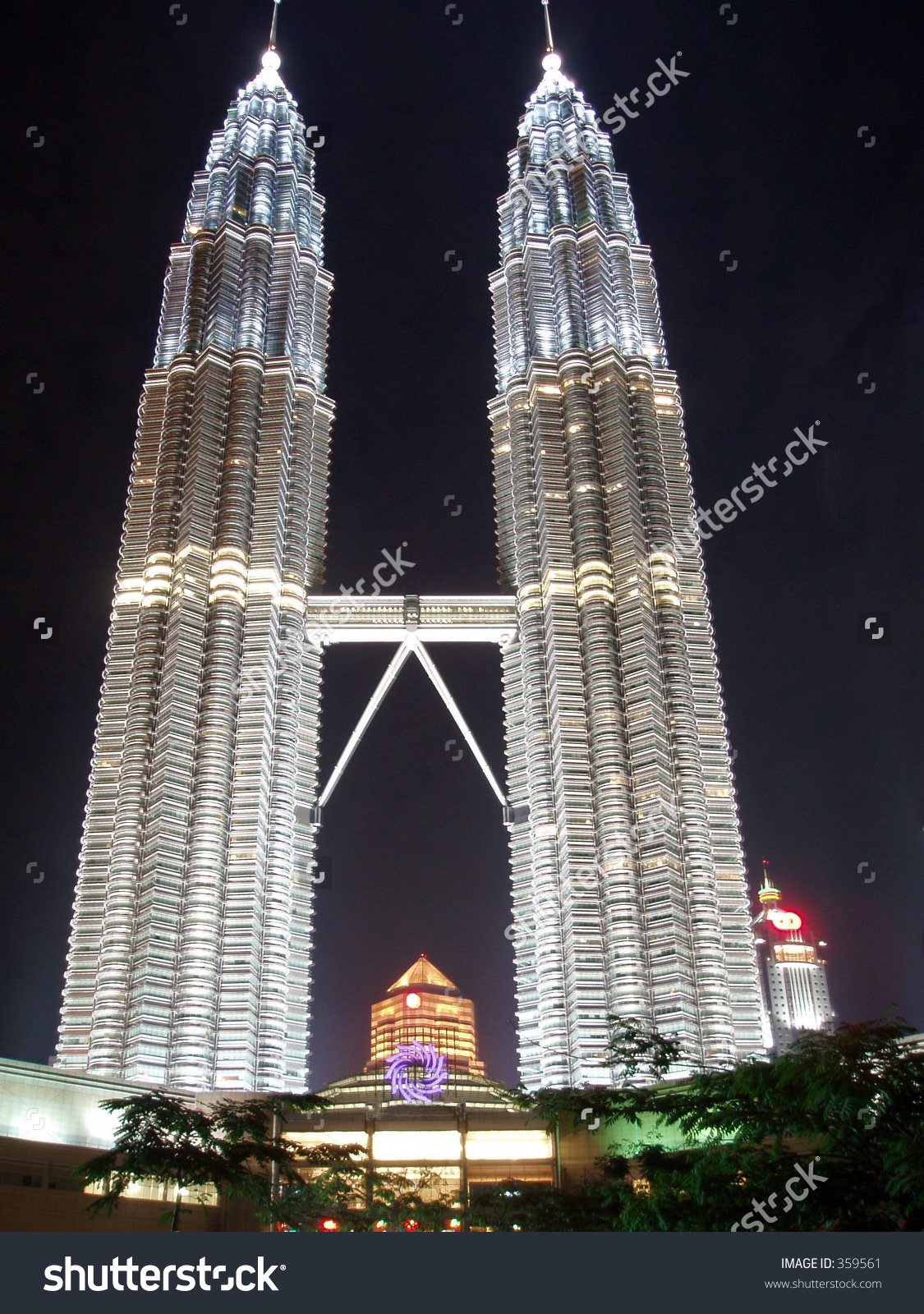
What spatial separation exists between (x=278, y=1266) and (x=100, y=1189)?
6220 cm

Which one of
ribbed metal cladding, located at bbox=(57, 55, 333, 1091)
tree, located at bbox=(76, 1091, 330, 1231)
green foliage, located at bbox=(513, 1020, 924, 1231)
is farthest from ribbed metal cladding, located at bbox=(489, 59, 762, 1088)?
green foliage, located at bbox=(513, 1020, 924, 1231)

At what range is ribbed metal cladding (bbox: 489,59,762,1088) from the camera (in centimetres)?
11200

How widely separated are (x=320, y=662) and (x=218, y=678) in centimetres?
1788

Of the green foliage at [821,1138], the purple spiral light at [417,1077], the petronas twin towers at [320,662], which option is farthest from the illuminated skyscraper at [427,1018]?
the green foliage at [821,1138]

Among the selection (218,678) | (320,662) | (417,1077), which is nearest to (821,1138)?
(417,1077)

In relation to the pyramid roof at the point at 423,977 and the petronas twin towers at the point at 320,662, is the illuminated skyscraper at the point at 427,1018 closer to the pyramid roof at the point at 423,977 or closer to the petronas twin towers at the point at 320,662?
the pyramid roof at the point at 423,977

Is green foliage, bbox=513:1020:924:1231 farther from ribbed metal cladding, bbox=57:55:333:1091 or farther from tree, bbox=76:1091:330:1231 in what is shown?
ribbed metal cladding, bbox=57:55:333:1091

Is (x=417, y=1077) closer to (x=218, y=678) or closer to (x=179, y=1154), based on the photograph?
(x=218, y=678)

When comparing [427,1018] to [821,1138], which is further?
[427,1018]

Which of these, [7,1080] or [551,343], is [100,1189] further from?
[551,343]

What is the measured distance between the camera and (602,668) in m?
126

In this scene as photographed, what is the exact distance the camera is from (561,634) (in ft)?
426

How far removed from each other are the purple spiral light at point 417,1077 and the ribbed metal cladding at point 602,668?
12.2 meters

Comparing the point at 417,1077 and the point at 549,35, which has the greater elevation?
the point at 549,35
